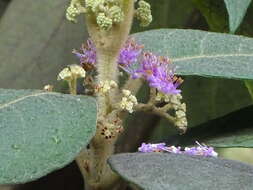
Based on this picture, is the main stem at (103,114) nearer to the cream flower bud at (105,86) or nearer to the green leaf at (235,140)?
the cream flower bud at (105,86)

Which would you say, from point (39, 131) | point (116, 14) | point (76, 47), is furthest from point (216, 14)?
point (39, 131)

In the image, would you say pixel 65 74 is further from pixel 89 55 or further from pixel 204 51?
pixel 204 51

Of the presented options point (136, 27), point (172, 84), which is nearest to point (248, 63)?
point (172, 84)

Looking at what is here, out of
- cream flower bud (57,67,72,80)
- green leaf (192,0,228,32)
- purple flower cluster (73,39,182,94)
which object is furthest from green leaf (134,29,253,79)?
green leaf (192,0,228,32)

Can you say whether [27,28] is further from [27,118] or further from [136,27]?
[27,118]

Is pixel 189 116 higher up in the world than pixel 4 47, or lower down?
lower down
